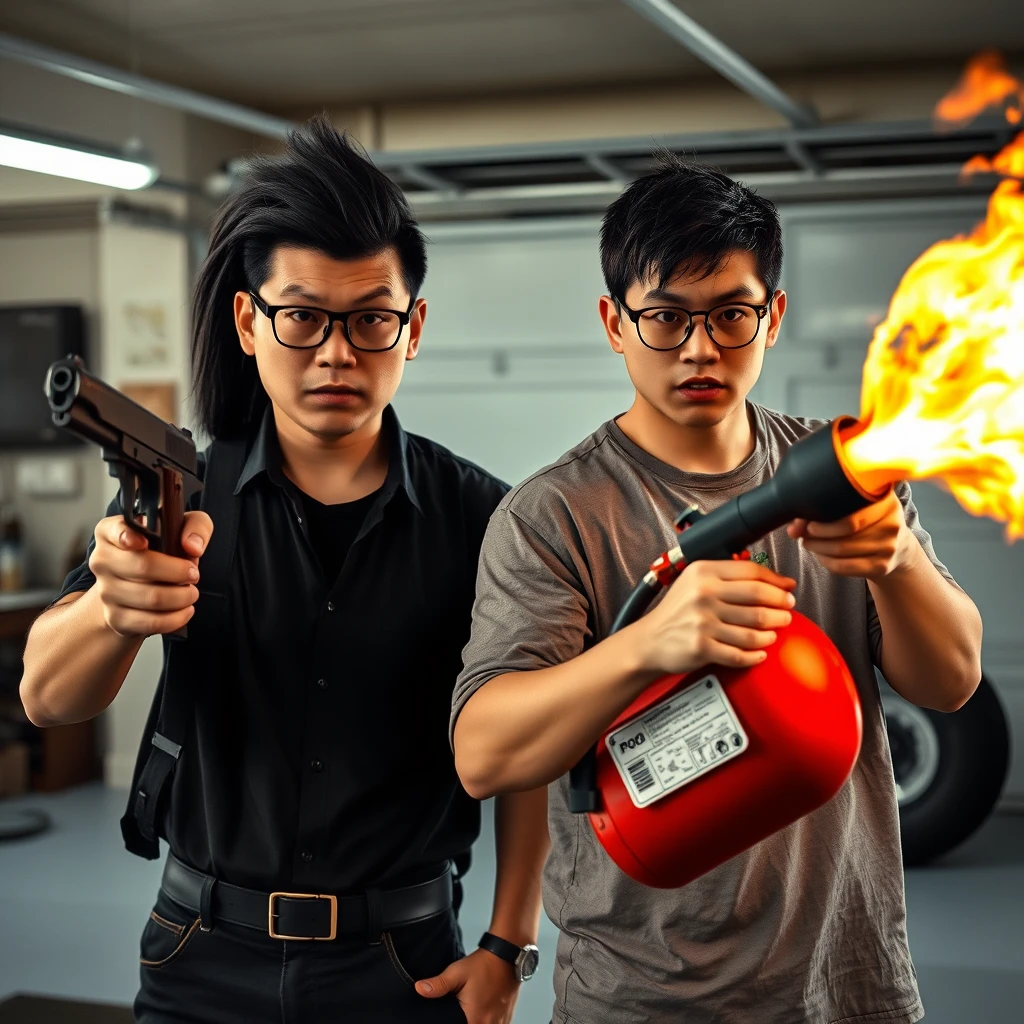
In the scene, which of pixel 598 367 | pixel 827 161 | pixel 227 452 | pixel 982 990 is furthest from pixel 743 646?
pixel 827 161

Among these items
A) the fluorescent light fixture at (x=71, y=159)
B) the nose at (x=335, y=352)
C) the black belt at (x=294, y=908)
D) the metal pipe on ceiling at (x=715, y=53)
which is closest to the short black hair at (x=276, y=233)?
the nose at (x=335, y=352)

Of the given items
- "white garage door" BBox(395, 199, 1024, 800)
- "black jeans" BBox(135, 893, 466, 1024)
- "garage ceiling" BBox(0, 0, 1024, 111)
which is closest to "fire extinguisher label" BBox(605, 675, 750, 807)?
"black jeans" BBox(135, 893, 466, 1024)

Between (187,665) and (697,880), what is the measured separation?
0.73m

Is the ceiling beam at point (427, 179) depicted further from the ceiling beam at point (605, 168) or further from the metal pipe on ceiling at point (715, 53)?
the metal pipe on ceiling at point (715, 53)

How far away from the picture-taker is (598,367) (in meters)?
5.84

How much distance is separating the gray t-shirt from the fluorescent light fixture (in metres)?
3.45

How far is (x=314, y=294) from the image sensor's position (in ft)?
5.06

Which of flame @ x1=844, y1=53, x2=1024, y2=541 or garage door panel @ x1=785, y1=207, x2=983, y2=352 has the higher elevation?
garage door panel @ x1=785, y1=207, x2=983, y2=352

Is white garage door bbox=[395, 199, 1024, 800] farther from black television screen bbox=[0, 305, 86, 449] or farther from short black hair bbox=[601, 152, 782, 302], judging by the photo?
short black hair bbox=[601, 152, 782, 302]

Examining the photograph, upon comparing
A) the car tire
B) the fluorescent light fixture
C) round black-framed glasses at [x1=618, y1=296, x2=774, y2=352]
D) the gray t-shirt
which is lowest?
the car tire

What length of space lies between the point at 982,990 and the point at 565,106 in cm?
434

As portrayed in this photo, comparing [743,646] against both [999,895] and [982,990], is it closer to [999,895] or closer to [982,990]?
[982,990]

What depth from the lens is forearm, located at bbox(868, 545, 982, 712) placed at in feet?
4.00

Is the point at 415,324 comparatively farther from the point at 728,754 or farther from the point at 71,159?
the point at 71,159
